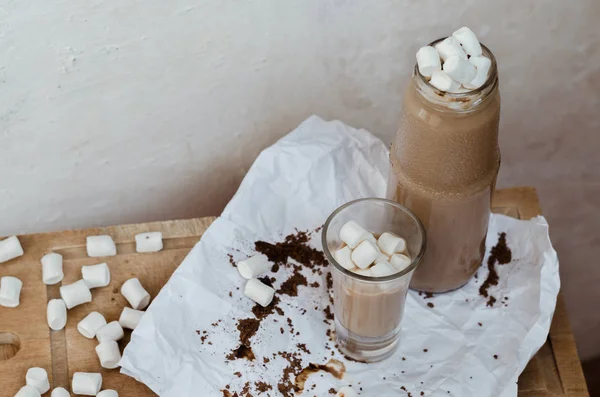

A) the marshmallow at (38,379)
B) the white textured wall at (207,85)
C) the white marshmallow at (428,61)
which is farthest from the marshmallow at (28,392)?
the white marshmallow at (428,61)

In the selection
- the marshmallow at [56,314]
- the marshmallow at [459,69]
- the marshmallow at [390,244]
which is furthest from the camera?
the marshmallow at [56,314]

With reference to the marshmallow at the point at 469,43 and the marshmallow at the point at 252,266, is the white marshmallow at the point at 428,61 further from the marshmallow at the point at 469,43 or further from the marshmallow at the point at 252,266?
the marshmallow at the point at 252,266

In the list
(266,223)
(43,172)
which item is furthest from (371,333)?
(43,172)

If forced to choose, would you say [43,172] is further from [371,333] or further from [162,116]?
[371,333]

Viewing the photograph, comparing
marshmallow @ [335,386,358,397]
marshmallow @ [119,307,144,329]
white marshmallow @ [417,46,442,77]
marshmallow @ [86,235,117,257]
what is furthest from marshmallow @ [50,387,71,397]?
white marshmallow @ [417,46,442,77]

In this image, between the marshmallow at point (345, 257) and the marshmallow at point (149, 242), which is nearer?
the marshmallow at point (345, 257)

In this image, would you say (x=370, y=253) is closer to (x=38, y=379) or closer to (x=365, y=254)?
(x=365, y=254)
